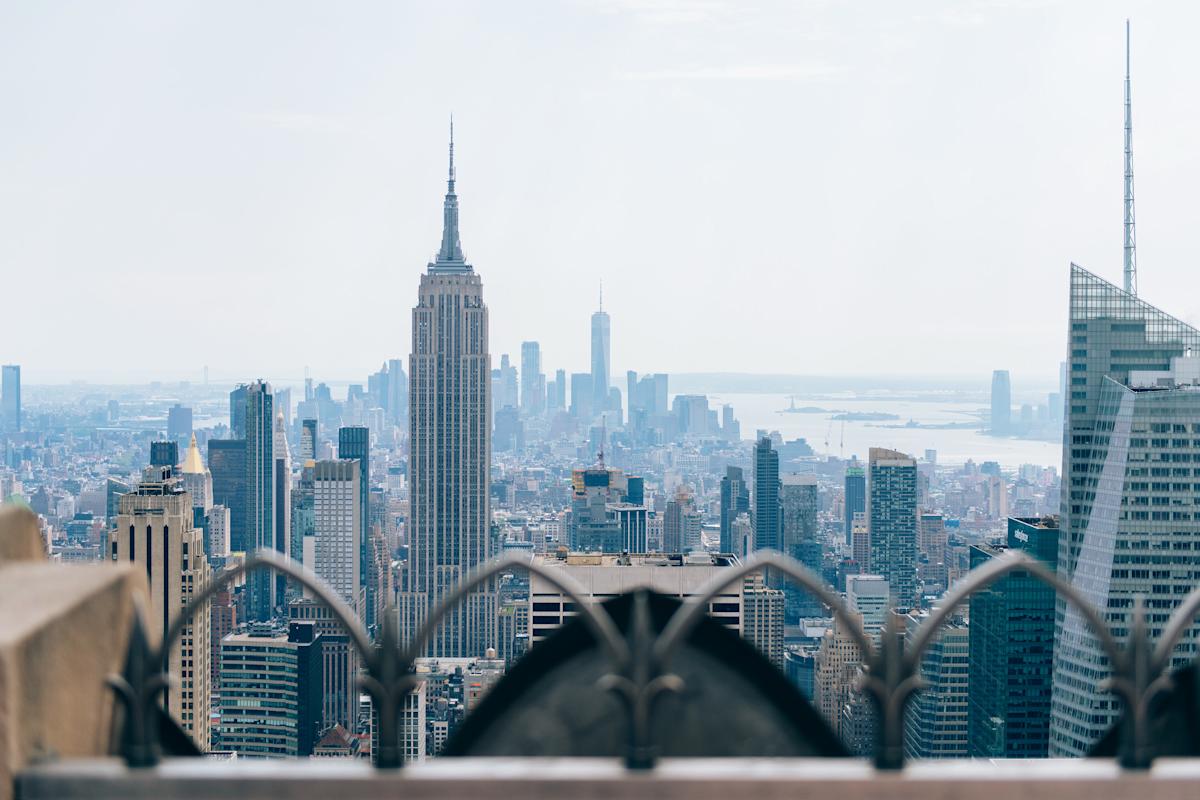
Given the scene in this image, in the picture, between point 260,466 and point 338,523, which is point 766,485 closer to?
point 338,523

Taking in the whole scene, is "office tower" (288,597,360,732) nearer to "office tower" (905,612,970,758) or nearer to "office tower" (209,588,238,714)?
"office tower" (209,588,238,714)

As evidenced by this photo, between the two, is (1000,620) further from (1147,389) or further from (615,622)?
(615,622)

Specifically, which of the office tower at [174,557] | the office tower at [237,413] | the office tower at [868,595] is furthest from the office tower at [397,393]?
the office tower at [174,557]

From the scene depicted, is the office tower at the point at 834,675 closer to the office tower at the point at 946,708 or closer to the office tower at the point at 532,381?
the office tower at the point at 946,708

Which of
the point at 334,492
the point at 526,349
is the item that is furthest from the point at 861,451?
the point at 526,349

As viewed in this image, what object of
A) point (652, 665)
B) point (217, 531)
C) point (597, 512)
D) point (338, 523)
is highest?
point (652, 665)

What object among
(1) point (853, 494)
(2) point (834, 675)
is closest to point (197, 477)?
(1) point (853, 494)
